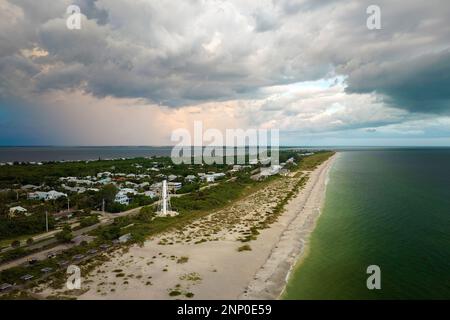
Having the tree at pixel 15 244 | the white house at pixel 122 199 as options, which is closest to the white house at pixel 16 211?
the white house at pixel 122 199

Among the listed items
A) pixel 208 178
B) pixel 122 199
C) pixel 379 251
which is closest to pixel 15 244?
pixel 122 199

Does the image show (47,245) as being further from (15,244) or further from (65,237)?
(15,244)

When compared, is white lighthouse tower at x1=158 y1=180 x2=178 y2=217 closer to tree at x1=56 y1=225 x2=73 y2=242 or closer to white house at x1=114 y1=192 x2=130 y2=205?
white house at x1=114 y1=192 x2=130 y2=205

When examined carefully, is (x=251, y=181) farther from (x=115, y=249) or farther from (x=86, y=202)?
(x=115, y=249)

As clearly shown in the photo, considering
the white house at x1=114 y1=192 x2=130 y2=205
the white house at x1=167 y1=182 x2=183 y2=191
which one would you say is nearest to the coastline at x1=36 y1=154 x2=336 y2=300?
the white house at x1=114 y1=192 x2=130 y2=205

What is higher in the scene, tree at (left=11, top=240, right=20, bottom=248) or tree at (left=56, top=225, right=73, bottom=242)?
tree at (left=56, top=225, right=73, bottom=242)

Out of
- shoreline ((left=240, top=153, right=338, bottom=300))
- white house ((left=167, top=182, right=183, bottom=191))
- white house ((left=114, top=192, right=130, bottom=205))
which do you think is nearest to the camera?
shoreline ((left=240, top=153, right=338, bottom=300))
